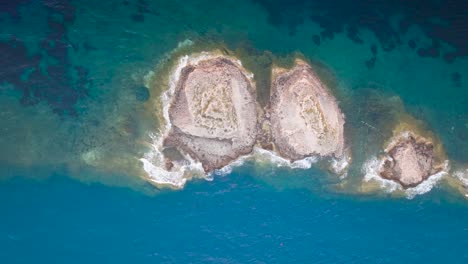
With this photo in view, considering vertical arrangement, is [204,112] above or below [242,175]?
above

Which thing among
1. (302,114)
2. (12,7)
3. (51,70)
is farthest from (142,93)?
(302,114)

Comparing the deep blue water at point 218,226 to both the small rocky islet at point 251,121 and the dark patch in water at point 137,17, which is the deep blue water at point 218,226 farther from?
the dark patch in water at point 137,17

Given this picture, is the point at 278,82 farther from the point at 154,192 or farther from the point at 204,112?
A: the point at 154,192

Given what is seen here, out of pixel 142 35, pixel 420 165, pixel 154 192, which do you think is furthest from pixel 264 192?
pixel 142 35

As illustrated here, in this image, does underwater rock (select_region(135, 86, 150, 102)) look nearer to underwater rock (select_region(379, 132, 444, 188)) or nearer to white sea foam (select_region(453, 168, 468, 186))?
underwater rock (select_region(379, 132, 444, 188))

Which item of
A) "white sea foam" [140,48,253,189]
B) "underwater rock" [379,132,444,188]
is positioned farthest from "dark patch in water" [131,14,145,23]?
"underwater rock" [379,132,444,188]

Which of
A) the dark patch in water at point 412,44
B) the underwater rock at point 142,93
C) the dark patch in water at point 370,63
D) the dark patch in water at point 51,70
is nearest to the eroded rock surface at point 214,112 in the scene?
the underwater rock at point 142,93

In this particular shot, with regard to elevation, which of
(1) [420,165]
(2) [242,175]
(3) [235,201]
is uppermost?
(1) [420,165]
